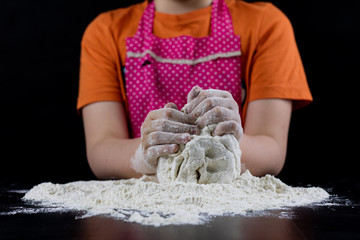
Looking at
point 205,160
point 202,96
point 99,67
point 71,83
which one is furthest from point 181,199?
point 71,83

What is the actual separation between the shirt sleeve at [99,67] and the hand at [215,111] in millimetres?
595

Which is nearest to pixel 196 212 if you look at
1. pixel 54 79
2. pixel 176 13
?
pixel 176 13

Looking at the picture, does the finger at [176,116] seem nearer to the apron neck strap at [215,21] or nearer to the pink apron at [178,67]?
the pink apron at [178,67]

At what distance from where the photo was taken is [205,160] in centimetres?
112

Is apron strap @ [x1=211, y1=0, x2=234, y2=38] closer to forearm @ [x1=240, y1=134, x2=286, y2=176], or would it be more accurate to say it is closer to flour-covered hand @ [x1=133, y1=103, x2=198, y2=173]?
forearm @ [x1=240, y1=134, x2=286, y2=176]

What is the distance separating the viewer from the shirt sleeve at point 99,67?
5.61 ft

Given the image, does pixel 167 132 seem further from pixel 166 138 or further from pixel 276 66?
pixel 276 66

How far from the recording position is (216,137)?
3.69 ft

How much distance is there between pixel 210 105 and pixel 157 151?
0.16m

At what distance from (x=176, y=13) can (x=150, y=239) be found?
1.14 m

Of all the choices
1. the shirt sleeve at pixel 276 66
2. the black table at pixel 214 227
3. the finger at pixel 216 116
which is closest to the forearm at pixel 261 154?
the shirt sleeve at pixel 276 66

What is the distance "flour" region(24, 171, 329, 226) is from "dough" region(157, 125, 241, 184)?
0.12 ft

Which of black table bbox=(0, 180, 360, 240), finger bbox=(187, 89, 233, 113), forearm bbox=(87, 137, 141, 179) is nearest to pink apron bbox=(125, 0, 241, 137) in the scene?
forearm bbox=(87, 137, 141, 179)

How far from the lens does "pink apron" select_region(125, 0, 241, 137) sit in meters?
Answer: 1.65
